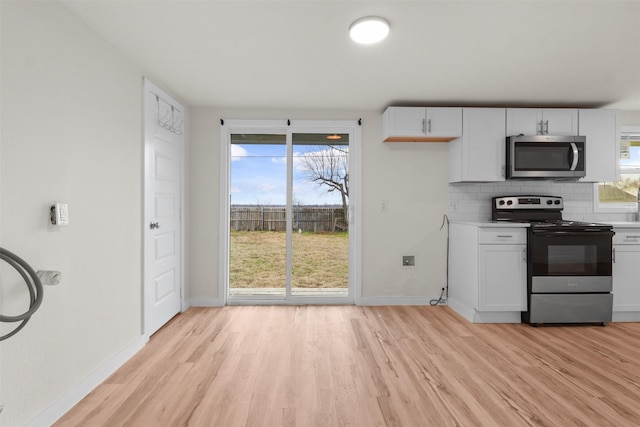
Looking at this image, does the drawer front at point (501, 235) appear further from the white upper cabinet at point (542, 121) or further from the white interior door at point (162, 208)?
the white interior door at point (162, 208)

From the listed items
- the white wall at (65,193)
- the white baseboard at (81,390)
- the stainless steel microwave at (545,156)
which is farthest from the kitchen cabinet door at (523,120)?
the white baseboard at (81,390)

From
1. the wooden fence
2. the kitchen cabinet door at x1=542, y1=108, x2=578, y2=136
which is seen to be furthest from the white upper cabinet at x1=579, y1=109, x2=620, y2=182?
the wooden fence

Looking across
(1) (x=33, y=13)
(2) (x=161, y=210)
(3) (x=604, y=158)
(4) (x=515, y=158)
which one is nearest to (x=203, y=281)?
(2) (x=161, y=210)

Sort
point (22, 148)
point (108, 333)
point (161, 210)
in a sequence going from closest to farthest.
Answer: point (22, 148), point (108, 333), point (161, 210)

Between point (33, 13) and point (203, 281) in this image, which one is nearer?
point (33, 13)

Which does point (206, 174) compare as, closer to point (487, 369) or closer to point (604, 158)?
point (487, 369)

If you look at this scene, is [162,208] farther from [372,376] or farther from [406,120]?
[406,120]

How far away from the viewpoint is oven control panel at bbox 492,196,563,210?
3.65 m

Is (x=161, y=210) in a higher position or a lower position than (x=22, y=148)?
lower

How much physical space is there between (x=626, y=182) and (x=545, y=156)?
4.60 feet

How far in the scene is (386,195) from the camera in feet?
12.6

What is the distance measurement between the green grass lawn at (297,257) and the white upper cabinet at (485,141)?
1.62 metres

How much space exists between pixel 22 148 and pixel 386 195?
124 inches

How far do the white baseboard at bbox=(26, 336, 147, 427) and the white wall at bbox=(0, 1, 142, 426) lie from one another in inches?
1.3
